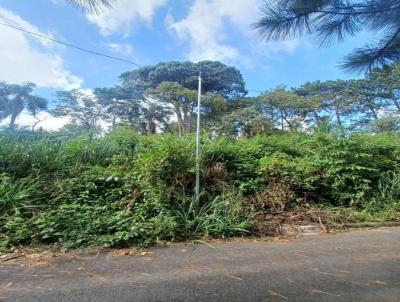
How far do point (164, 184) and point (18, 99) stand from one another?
15055mm

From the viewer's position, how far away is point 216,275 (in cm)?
246

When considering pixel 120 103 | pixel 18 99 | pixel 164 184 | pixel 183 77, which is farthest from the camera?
pixel 183 77

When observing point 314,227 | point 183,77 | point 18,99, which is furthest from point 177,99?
point 314,227

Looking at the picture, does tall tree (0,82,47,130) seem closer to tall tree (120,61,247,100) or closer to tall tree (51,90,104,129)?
tall tree (51,90,104,129)

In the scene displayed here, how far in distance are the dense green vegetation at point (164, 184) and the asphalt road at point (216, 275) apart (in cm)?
48

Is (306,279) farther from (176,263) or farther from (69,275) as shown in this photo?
(69,275)

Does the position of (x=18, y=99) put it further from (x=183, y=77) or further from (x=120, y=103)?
(x=183, y=77)

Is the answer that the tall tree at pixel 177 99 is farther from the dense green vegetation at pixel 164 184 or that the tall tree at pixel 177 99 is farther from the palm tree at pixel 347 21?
the palm tree at pixel 347 21

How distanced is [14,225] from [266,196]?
11.5ft

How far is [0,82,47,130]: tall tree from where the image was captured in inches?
556

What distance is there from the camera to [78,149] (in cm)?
494

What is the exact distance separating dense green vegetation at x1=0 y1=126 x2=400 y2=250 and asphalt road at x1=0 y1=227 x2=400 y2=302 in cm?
48

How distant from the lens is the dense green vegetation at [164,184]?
3.41m

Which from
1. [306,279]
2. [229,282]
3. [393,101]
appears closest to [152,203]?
[229,282]
